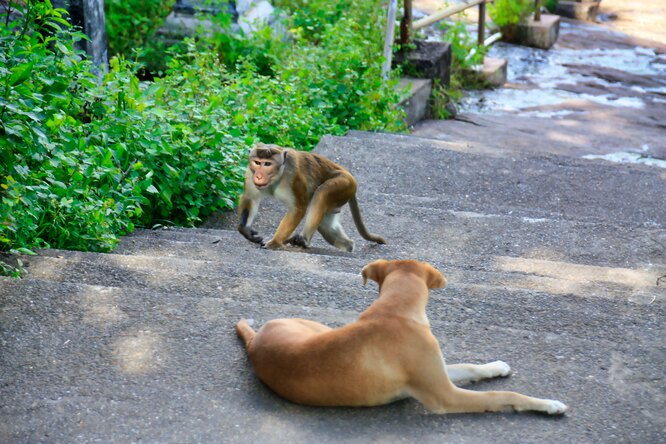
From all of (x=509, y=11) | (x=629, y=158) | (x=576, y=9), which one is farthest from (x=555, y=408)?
(x=576, y=9)

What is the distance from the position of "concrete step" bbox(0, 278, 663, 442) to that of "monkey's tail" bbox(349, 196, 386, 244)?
1909 millimetres

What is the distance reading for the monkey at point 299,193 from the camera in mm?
5840

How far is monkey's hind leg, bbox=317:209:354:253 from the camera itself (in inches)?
244

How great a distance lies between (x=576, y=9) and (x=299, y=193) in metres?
15.1

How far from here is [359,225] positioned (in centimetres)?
605

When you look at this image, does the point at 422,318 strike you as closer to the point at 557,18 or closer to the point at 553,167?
the point at 553,167

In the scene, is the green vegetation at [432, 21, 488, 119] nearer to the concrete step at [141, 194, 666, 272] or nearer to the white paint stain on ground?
the white paint stain on ground

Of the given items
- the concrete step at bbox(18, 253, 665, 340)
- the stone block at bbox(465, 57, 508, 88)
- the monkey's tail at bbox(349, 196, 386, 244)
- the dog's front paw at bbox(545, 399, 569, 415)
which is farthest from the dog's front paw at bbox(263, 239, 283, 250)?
the stone block at bbox(465, 57, 508, 88)

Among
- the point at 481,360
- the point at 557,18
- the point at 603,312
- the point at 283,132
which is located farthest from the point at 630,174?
the point at 557,18

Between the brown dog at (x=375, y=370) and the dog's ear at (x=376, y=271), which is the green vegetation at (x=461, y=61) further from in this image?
the brown dog at (x=375, y=370)

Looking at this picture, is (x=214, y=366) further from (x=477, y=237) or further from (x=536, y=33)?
(x=536, y=33)

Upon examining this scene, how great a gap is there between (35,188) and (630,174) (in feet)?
18.7

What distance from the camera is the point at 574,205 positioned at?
25.2 feet

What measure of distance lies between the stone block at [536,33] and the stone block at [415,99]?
5.22 m
